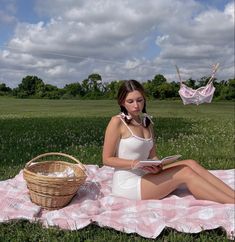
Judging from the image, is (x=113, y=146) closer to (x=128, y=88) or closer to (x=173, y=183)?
(x=128, y=88)

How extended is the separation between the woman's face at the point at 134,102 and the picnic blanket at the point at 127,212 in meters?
1.25

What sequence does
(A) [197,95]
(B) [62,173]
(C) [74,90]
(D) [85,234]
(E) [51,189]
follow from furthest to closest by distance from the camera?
(C) [74,90]
(A) [197,95]
(B) [62,173]
(E) [51,189]
(D) [85,234]

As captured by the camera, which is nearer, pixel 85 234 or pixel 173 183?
pixel 85 234

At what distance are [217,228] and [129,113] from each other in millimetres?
1999

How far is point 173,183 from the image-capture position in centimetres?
637

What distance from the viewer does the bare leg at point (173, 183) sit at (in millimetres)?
6191

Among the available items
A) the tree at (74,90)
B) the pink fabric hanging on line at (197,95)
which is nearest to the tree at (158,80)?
the tree at (74,90)

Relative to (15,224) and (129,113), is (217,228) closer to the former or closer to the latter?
(129,113)

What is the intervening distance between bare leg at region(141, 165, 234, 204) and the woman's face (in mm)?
935

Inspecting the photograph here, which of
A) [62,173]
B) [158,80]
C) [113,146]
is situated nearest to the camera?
[113,146]

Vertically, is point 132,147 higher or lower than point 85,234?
higher

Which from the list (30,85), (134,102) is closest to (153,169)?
(134,102)

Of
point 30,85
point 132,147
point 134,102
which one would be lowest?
point 132,147

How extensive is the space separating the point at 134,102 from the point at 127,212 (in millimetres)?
1476
